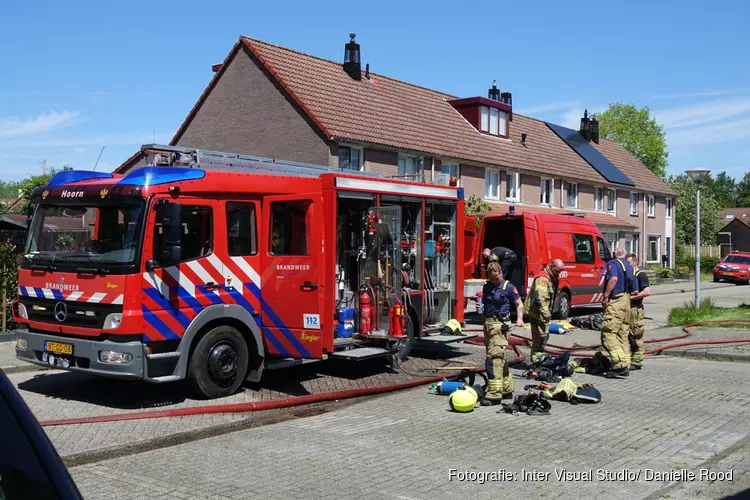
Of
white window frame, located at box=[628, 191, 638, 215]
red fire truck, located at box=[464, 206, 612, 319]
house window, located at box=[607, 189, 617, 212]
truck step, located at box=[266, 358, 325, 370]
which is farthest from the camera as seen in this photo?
white window frame, located at box=[628, 191, 638, 215]

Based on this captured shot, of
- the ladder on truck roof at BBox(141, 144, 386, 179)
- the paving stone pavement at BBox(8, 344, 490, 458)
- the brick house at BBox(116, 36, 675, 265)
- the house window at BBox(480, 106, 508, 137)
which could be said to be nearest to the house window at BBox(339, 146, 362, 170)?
the brick house at BBox(116, 36, 675, 265)

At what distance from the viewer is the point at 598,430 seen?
25.0 ft

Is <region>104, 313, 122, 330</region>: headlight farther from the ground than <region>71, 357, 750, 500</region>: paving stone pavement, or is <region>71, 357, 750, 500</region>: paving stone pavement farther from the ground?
<region>104, 313, 122, 330</region>: headlight

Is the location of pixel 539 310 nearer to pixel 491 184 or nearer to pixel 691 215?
pixel 491 184

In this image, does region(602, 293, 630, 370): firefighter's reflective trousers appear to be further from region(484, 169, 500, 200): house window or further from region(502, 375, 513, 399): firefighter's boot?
region(484, 169, 500, 200): house window

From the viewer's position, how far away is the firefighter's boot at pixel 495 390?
8.90 metres

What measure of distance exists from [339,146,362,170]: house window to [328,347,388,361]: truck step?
15.1 meters

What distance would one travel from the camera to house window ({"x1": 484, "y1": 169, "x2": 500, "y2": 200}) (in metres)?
32.2

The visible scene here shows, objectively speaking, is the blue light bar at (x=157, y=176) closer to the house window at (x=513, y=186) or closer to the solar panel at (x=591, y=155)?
the house window at (x=513, y=186)

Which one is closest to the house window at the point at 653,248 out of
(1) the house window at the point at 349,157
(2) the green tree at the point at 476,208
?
(2) the green tree at the point at 476,208

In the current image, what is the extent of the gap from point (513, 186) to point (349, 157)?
11.2m

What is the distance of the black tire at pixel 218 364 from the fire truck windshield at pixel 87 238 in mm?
1354

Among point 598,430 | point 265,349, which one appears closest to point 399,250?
Result: point 265,349

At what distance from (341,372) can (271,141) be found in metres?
16.6
